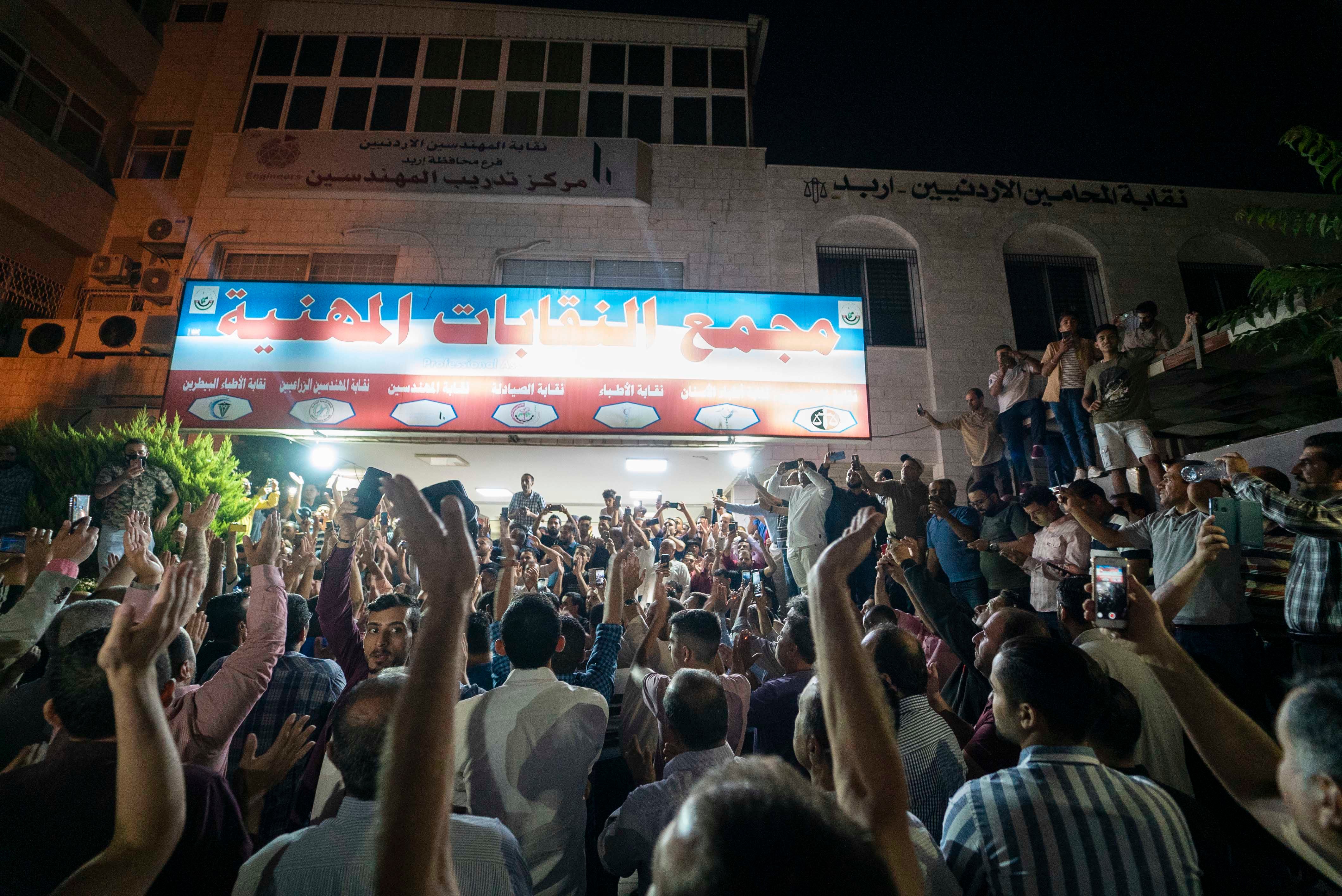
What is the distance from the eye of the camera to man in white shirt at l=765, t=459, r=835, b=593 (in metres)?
6.44

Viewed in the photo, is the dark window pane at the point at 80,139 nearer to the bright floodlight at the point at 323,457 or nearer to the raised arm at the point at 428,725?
the bright floodlight at the point at 323,457

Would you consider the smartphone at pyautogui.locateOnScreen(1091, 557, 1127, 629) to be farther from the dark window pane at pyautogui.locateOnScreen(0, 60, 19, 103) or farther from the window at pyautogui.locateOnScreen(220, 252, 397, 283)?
the dark window pane at pyautogui.locateOnScreen(0, 60, 19, 103)

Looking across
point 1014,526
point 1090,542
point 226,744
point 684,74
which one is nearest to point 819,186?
point 684,74

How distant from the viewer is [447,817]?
866mm

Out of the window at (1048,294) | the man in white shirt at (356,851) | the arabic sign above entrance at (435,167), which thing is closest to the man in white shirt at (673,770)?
the man in white shirt at (356,851)

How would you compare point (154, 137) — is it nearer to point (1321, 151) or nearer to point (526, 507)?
point (526, 507)

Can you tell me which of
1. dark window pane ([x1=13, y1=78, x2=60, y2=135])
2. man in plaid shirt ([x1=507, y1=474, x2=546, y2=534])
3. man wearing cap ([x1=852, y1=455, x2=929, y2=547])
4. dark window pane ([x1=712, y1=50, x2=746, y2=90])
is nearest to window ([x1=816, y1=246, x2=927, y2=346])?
dark window pane ([x1=712, y1=50, x2=746, y2=90])

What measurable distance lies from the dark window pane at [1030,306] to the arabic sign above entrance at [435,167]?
24.5ft

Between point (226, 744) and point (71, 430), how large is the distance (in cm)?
1013

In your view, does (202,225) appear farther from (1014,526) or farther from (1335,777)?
(1335,777)

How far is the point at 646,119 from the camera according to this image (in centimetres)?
1305

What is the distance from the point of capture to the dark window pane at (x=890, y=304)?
12.0 metres

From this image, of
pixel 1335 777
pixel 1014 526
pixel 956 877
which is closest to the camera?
pixel 1335 777

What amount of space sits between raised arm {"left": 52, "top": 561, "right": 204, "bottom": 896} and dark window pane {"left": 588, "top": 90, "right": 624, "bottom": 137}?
13.4m
